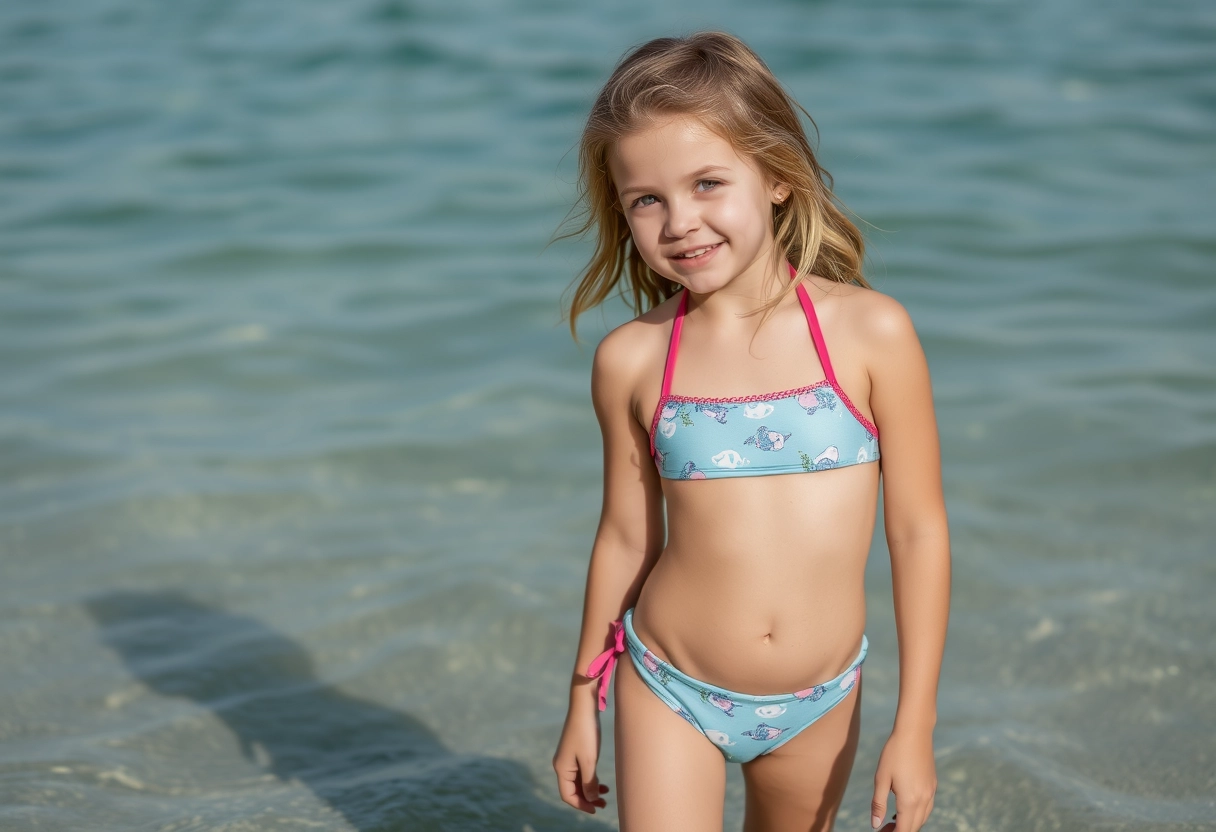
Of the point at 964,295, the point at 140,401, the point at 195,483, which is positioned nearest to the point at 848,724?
the point at 195,483

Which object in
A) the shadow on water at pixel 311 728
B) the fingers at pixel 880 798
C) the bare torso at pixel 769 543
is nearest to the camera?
the fingers at pixel 880 798

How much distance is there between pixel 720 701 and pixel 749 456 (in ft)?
1.46

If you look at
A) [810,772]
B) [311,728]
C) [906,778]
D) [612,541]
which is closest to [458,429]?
[311,728]

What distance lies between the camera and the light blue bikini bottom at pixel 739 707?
2.31 m

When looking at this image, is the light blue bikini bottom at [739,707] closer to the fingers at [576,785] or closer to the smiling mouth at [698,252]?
the fingers at [576,785]

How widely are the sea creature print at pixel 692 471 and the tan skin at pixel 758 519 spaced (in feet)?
0.05

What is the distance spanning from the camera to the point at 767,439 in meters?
2.24

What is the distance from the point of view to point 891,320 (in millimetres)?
2227

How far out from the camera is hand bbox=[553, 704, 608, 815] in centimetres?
246

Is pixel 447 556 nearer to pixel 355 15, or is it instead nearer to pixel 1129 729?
pixel 1129 729

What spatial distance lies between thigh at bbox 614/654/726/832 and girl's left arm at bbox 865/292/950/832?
1.01 ft

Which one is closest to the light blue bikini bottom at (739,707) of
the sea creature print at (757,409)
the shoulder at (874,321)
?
the sea creature print at (757,409)

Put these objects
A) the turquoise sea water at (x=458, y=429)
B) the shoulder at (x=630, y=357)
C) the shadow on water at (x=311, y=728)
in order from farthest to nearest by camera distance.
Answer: the turquoise sea water at (x=458, y=429) → the shadow on water at (x=311, y=728) → the shoulder at (x=630, y=357)

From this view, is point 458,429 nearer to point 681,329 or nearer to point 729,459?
point 681,329
